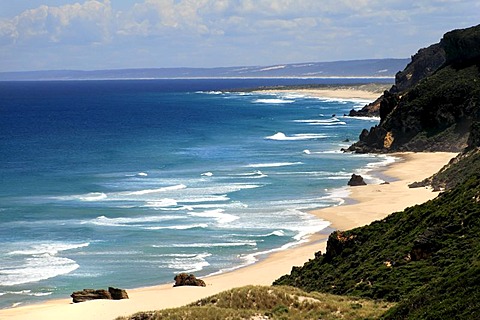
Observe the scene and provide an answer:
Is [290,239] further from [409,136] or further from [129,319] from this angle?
[409,136]

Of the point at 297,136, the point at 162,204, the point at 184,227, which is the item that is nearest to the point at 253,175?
the point at 162,204

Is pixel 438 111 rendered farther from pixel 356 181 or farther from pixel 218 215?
pixel 218 215

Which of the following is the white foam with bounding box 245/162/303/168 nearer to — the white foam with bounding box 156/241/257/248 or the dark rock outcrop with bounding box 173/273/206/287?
the white foam with bounding box 156/241/257/248

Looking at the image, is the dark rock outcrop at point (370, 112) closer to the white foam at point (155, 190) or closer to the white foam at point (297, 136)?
the white foam at point (297, 136)

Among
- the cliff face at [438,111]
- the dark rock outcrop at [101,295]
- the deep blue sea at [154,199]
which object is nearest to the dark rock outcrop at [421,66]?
the deep blue sea at [154,199]

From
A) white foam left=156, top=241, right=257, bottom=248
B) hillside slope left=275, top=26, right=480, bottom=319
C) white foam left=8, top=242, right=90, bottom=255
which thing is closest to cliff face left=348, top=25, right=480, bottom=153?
hillside slope left=275, top=26, right=480, bottom=319

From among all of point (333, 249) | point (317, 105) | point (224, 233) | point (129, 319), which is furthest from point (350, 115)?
point (129, 319)
